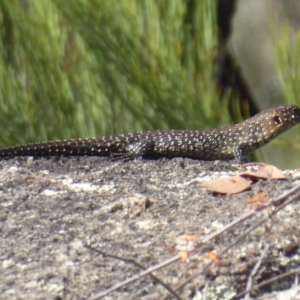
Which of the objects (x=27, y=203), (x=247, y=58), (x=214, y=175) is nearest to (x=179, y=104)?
(x=214, y=175)

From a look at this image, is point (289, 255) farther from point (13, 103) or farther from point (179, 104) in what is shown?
point (13, 103)

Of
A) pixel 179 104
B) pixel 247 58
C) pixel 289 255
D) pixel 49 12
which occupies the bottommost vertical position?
pixel 247 58

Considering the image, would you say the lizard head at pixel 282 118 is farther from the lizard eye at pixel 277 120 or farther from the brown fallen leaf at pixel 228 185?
the brown fallen leaf at pixel 228 185

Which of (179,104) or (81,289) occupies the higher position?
(81,289)

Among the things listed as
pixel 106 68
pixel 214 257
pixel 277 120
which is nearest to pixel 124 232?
pixel 214 257

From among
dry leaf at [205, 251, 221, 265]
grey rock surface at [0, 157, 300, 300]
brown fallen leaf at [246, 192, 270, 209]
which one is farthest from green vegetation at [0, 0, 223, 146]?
dry leaf at [205, 251, 221, 265]

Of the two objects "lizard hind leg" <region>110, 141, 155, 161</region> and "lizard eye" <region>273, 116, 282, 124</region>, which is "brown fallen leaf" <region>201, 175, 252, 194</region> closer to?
"lizard hind leg" <region>110, 141, 155, 161</region>
